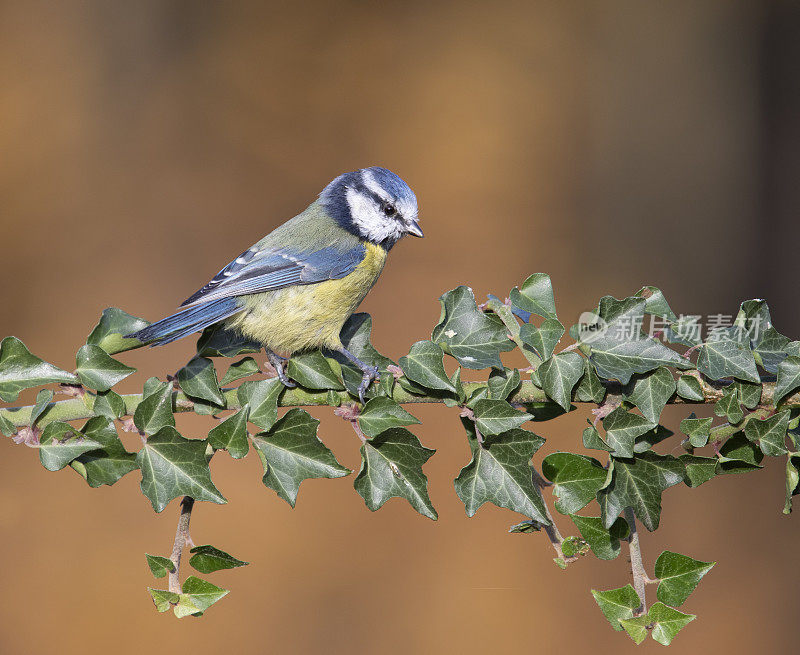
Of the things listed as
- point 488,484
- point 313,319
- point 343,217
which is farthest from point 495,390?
point 343,217

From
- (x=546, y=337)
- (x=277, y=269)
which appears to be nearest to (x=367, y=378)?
(x=546, y=337)

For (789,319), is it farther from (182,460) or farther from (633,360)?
(182,460)

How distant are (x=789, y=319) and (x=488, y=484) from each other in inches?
64.4

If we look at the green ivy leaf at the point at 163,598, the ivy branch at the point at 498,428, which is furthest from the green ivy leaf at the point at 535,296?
the green ivy leaf at the point at 163,598

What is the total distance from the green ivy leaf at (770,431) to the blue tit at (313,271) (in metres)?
0.36

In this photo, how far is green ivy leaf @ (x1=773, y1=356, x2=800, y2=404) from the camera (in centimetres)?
53

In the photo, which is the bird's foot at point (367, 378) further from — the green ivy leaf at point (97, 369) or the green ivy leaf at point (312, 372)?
the green ivy leaf at point (97, 369)

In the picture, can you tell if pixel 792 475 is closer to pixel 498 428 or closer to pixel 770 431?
pixel 770 431

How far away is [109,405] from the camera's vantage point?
54 cm

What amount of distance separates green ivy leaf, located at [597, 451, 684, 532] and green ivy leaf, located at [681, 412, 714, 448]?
0.08 feet

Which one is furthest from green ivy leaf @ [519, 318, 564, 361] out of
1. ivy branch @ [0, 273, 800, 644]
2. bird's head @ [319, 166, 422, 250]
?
bird's head @ [319, 166, 422, 250]

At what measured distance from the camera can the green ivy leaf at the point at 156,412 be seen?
527 mm

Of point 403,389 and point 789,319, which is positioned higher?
point 403,389

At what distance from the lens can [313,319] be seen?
2.84 feet
